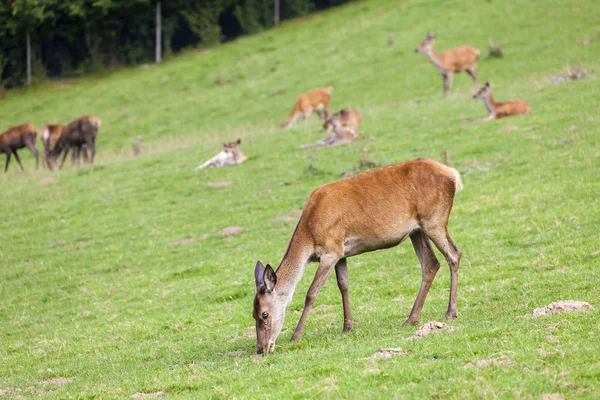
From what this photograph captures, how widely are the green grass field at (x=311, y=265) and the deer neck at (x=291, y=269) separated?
64 centimetres

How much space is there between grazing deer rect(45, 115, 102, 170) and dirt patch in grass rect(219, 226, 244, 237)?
1332cm

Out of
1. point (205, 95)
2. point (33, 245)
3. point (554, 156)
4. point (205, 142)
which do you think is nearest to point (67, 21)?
point (205, 95)

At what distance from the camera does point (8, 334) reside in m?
13.2

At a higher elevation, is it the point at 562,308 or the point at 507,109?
the point at 562,308

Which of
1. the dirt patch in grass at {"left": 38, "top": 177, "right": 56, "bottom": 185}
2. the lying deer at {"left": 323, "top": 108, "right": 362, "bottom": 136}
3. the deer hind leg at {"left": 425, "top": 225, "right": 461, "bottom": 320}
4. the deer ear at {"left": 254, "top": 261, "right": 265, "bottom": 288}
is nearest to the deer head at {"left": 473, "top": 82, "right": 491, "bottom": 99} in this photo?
the lying deer at {"left": 323, "top": 108, "right": 362, "bottom": 136}

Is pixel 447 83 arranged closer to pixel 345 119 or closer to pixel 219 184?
pixel 345 119

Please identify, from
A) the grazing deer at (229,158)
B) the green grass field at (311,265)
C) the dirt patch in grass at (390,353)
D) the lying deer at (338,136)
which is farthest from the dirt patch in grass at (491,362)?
the grazing deer at (229,158)

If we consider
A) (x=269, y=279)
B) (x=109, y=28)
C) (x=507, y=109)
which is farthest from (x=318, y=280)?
(x=109, y=28)

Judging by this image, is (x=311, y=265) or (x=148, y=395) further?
(x=311, y=265)

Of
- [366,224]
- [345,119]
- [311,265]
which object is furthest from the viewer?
[345,119]

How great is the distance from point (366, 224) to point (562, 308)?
8.24 feet

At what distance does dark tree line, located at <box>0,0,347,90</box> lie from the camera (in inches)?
2078

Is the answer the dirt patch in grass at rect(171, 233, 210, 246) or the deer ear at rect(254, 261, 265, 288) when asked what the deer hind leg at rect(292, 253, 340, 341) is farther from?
the dirt patch in grass at rect(171, 233, 210, 246)

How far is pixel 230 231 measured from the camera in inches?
699
